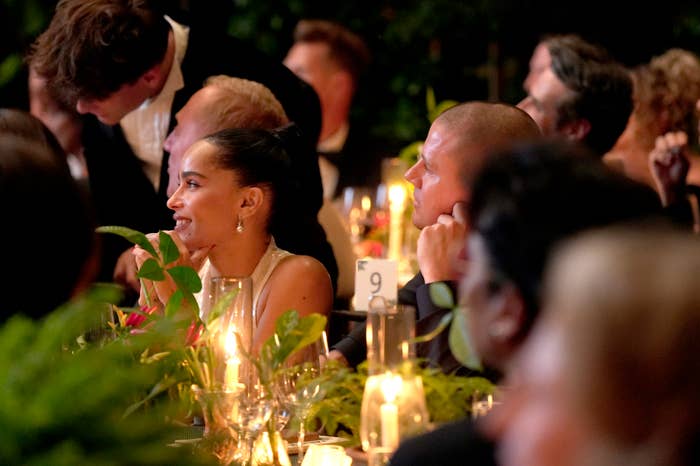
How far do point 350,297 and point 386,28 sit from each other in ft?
12.3

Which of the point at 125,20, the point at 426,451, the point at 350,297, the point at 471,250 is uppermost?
the point at 125,20

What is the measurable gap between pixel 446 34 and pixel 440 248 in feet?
17.4

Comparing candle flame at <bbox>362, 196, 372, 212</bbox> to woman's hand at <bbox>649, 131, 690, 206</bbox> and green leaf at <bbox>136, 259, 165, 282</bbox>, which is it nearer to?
woman's hand at <bbox>649, 131, 690, 206</bbox>

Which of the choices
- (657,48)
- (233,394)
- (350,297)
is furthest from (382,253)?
(233,394)

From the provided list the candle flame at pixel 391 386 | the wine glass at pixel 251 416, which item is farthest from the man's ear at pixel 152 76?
the candle flame at pixel 391 386

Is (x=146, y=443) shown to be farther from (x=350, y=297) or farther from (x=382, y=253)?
(x=382, y=253)

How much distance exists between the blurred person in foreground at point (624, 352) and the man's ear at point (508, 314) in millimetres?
106

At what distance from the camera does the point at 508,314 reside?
3.87ft

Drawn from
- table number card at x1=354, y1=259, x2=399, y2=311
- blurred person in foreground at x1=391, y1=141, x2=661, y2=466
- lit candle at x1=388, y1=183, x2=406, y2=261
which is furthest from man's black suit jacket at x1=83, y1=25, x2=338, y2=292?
blurred person in foreground at x1=391, y1=141, x2=661, y2=466

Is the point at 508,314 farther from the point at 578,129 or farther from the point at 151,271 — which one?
the point at 578,129

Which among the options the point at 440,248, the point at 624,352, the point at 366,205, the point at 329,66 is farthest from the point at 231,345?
the point at 329,66

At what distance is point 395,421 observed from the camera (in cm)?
187

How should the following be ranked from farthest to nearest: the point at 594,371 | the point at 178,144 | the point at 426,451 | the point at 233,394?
the point at 178,144
the point at 233,394
the point at 426,451
the point at 594,371

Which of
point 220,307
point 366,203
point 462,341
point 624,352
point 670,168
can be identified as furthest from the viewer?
point 366,203
